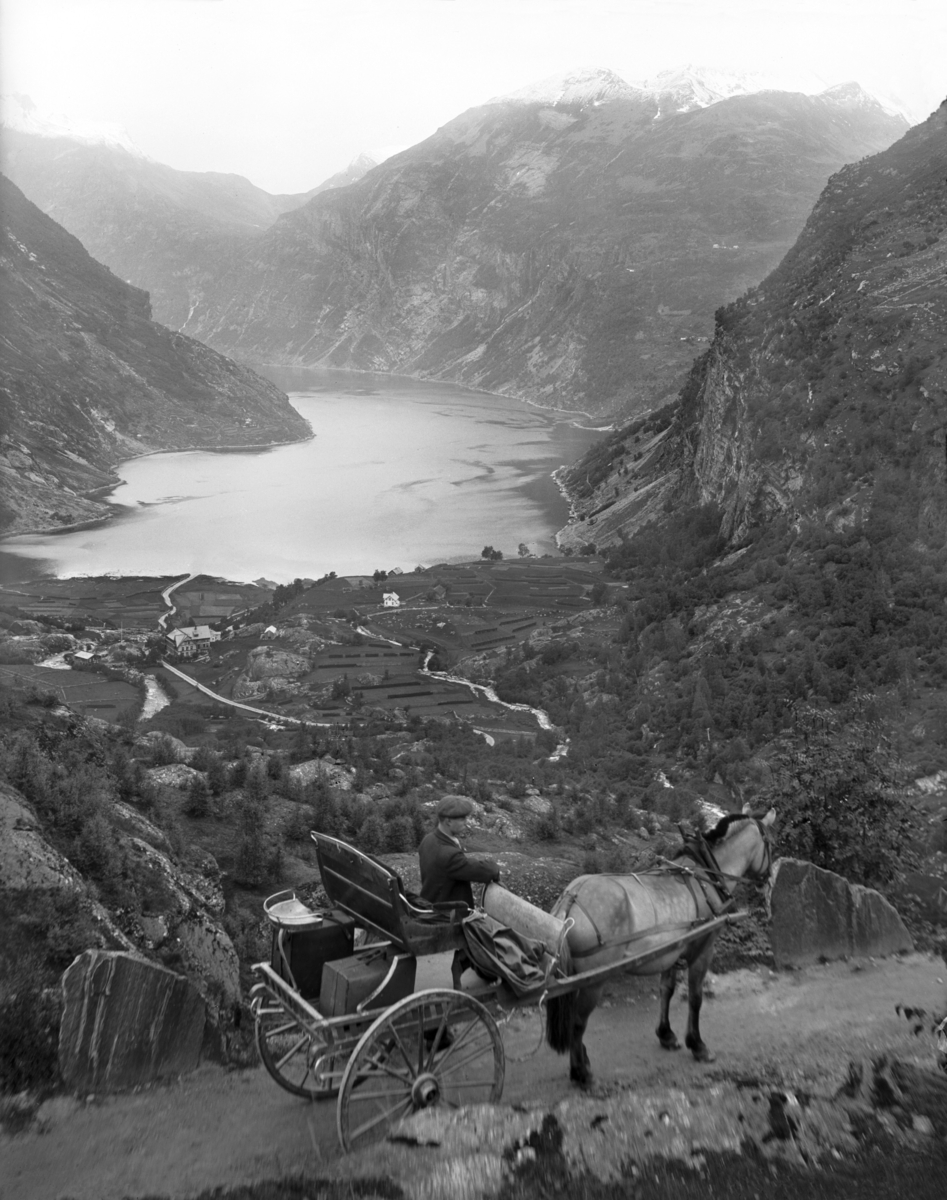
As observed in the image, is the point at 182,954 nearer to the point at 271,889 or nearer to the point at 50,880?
the point at 50,880

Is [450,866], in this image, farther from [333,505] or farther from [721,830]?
[333,505]

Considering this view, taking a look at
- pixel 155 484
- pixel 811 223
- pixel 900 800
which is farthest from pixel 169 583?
pixel 900 800

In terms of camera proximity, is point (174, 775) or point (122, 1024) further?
point (174, 775)

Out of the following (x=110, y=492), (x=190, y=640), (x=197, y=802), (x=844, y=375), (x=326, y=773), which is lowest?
(x=110, y=492)

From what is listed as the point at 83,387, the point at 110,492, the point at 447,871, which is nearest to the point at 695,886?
the point at 447,871

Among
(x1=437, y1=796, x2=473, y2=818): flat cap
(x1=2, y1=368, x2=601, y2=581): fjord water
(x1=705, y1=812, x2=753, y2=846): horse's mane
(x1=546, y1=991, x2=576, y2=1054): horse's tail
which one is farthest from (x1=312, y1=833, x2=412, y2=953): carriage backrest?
(x1=2, y1=368, x2=601, y2=581): fjord water

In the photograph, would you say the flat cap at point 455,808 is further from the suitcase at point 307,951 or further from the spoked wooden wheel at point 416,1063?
the spoked wooden wheel at point 416,1063

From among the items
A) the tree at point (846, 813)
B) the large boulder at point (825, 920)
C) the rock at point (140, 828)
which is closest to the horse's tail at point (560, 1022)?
the large boulder at point (825, 920)
